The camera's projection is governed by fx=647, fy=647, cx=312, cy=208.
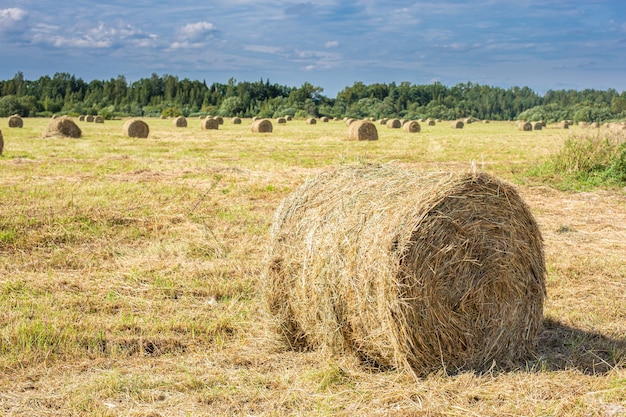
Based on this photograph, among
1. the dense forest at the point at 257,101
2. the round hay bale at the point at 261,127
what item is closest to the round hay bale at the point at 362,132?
the round hay bale at the point at 261,127

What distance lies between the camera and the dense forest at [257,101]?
8244cm

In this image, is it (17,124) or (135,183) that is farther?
(17,124)

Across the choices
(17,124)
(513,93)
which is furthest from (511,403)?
(513,93)

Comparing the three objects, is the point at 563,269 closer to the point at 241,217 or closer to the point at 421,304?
the point at 421,304

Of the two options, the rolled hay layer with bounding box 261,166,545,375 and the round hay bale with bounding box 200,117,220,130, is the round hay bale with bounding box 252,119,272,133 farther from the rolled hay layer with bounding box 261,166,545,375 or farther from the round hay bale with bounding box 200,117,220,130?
the rolled hay layer with bounding box 261,166,545,375

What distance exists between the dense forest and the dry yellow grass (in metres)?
66.4

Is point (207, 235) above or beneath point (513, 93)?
beneath

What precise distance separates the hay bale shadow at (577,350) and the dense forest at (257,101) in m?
72.4

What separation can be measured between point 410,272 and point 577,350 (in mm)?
1767

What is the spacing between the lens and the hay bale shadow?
5000 mm

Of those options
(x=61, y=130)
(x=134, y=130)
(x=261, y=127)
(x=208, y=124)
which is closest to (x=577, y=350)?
(x=61, y=130)

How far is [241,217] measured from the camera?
34.2 feet

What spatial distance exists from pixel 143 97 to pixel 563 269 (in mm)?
96468

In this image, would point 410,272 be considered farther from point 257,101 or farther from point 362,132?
point 257,101
